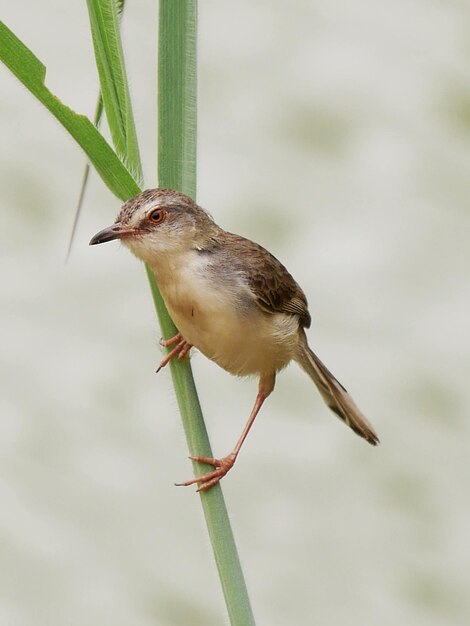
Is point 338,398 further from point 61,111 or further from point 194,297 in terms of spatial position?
point 61,111

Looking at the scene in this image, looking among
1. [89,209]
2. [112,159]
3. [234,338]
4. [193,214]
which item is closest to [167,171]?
[112,159]

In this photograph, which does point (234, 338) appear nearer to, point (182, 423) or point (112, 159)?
point (182, 423)

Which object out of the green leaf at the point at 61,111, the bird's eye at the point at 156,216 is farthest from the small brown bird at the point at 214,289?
the green leaf at the point at 61,111

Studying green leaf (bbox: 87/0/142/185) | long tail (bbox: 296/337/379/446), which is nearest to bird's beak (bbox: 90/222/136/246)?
green leaf (bbox: 87/0/142/185)

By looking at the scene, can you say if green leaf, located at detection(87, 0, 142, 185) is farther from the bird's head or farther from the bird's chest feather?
the bird's chest feather

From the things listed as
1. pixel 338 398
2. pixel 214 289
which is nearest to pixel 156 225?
pixel 214 289

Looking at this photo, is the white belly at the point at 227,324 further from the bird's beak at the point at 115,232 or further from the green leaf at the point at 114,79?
the green leaf at the point at 114,79
